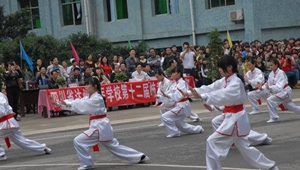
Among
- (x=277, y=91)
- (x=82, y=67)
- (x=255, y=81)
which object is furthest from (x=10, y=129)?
(x=82, y=67)

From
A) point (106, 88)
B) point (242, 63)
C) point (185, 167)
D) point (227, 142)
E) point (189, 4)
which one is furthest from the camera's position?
point (189, 4)

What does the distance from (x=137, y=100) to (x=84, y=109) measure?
13.6 meters

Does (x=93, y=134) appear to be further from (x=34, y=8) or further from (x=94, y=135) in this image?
(x=34, y=8)

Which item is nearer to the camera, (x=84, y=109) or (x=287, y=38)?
(x=84, y=109)

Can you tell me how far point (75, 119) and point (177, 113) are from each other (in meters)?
7.44

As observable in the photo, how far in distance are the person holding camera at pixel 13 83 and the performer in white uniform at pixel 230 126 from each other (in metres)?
14.2

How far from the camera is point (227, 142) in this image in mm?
11016

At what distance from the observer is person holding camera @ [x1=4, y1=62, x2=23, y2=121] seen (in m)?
24.7

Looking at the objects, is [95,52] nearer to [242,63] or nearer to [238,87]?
[242,63]

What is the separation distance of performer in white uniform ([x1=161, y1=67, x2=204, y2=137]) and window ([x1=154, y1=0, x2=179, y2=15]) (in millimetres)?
19288

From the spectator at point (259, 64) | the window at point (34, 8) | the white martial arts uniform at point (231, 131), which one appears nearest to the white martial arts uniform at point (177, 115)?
→ the white martial arts uniform at point (231, 131)

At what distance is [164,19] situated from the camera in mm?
37219

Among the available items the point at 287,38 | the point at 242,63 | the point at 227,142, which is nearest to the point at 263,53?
the point at 242,63

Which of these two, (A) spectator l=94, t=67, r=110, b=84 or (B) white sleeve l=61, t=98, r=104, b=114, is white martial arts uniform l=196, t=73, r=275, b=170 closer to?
(B) white sleeve l=61, t=98, r=104, b=114
